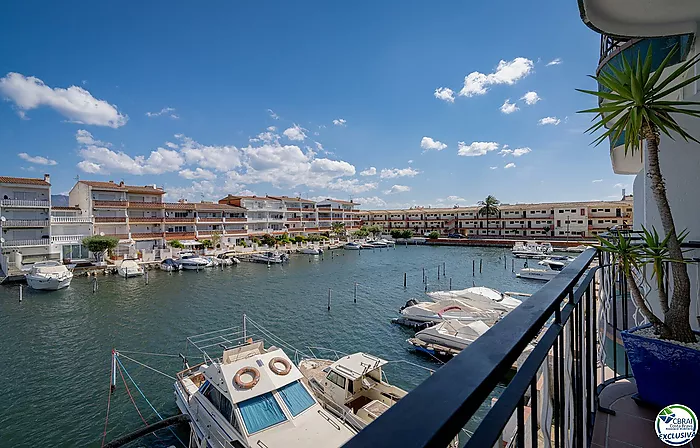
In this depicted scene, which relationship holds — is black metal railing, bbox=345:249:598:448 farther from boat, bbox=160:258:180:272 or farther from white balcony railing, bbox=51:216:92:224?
white balcony railing, bbox=51:216:92:224

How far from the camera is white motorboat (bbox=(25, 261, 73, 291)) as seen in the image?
2347 centimetres

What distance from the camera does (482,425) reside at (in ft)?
2.23

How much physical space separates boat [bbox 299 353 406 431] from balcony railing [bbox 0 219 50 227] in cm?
3226

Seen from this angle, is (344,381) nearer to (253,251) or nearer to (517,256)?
(253,251)

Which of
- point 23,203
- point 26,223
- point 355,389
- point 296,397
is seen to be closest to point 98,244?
point 26,223

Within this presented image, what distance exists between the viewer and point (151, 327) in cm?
1647

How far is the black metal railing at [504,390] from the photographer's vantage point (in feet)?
1.70

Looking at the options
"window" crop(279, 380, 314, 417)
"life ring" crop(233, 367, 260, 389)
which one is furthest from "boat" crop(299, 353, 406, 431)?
"life ring" crop(233, 367, 260, 389)

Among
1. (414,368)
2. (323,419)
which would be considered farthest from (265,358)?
(414,368)

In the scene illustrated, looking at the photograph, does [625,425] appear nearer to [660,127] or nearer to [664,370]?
[664,370]

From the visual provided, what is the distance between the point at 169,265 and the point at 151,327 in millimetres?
17885

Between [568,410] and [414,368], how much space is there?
11.7 meters

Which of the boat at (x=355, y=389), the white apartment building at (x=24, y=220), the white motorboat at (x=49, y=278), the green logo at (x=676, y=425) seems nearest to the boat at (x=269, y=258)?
the white motorboat at (x=49, y=278)

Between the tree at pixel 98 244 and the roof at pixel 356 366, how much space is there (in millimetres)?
A: 30001
